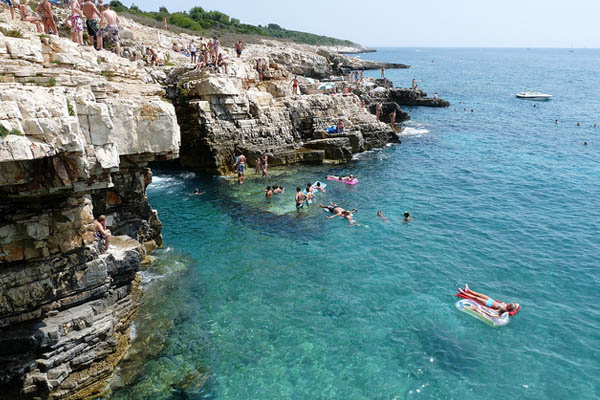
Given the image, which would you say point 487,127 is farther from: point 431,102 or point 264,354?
point 264,354

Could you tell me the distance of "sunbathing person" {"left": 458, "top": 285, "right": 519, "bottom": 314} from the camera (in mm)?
14000

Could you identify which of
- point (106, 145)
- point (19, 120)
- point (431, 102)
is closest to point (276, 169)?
point (106, 145)

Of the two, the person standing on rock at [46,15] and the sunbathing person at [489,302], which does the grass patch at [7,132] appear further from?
the sunbathing person at [489,302]

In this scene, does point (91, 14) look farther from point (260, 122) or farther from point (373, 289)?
point (373, 289)

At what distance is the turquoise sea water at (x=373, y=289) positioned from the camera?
445 inches

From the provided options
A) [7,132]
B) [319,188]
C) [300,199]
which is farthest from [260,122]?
[7,132]

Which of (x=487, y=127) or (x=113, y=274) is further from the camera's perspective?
(x=487, y=127)

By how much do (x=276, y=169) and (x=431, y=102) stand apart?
43.5 m

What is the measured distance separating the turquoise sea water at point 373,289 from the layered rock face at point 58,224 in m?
1.70

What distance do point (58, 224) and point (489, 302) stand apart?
13.9m

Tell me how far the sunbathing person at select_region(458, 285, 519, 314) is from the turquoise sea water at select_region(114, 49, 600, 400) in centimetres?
42

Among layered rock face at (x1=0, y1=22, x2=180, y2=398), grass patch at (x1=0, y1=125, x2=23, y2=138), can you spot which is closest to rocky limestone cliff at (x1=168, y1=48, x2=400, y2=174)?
layered rock face at (x1=0, y1=22, x2=180, y2=398)

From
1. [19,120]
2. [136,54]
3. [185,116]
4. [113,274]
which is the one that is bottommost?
[113,274]

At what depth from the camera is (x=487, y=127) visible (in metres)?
47.9
